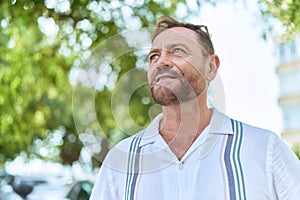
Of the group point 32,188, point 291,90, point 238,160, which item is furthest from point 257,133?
point 291,90

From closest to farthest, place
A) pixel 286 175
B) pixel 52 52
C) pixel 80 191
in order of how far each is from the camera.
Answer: pixel 286 175 < pixel 80 191 < pixel 52 52

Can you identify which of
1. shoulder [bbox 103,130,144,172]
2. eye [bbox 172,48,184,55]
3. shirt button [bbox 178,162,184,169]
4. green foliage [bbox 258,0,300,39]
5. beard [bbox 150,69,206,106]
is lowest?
shirt button [bbox 178,162,184,169]

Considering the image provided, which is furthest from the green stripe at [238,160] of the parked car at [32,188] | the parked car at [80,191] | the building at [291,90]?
the building at [291,90]

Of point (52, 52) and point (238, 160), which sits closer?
point (238, 160)

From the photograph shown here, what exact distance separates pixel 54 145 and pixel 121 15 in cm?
166

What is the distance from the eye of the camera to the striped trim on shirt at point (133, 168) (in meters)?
0.76

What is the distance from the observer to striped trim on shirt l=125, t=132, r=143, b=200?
760 mm

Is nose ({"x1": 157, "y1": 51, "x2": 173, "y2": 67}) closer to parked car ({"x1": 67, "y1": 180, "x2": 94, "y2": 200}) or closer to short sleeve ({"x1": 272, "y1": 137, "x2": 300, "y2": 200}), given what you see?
short sleeve ({"x1": 272, "y1": 137, "x2": 300, "y2": 200})

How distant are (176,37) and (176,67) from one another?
5 centimetres

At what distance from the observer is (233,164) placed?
2.43 ft

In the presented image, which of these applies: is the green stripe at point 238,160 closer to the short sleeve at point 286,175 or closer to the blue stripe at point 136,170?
the short sleeve at point 286,175

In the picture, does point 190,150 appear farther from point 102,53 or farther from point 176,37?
point 102,53

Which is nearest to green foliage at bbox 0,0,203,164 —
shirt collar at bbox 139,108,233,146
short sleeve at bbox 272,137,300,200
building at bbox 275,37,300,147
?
shirt collar at bbox 139,108,233,146

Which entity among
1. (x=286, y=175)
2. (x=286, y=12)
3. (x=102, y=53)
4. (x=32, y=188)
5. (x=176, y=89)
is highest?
(x=286, y=12)
